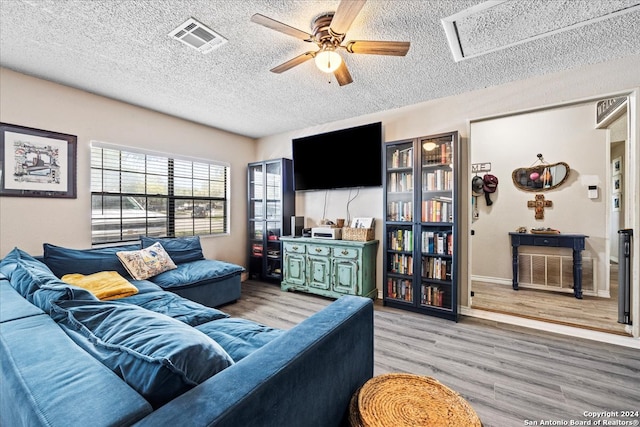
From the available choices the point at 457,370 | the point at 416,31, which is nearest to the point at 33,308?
the point at 457,370

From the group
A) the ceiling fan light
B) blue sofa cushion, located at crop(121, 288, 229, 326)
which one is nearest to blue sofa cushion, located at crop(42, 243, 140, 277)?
blue sofa cushion, located at crop(121, 288, 229, 326)

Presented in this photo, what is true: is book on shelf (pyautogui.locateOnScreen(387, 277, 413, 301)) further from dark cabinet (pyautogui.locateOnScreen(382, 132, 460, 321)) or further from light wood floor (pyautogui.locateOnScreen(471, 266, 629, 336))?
light wood floor (pyautogui.locateOnScreen(471, 266, 629, 336))

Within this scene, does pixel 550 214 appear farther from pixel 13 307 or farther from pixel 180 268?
pixel 13 307

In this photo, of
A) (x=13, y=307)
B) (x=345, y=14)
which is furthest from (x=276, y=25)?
(x=13, y=307)

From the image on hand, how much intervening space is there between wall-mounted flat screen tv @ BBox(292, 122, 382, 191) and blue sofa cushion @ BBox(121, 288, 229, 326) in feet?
7.57

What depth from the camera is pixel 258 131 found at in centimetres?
453

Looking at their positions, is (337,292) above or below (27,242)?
below

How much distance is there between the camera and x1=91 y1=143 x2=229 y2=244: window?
322 centimetres

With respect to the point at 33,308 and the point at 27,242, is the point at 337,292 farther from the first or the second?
the point at 27,242

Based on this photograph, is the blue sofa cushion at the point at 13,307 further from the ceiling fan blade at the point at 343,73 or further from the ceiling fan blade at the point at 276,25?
the ceiling fan blade at the point at 343,73

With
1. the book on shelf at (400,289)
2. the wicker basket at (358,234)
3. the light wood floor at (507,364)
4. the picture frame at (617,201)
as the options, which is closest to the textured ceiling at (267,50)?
the wicker basket at (358,234)

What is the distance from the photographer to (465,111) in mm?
3129

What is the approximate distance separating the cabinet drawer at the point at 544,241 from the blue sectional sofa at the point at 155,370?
391 cm

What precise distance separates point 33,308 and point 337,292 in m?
2.81
